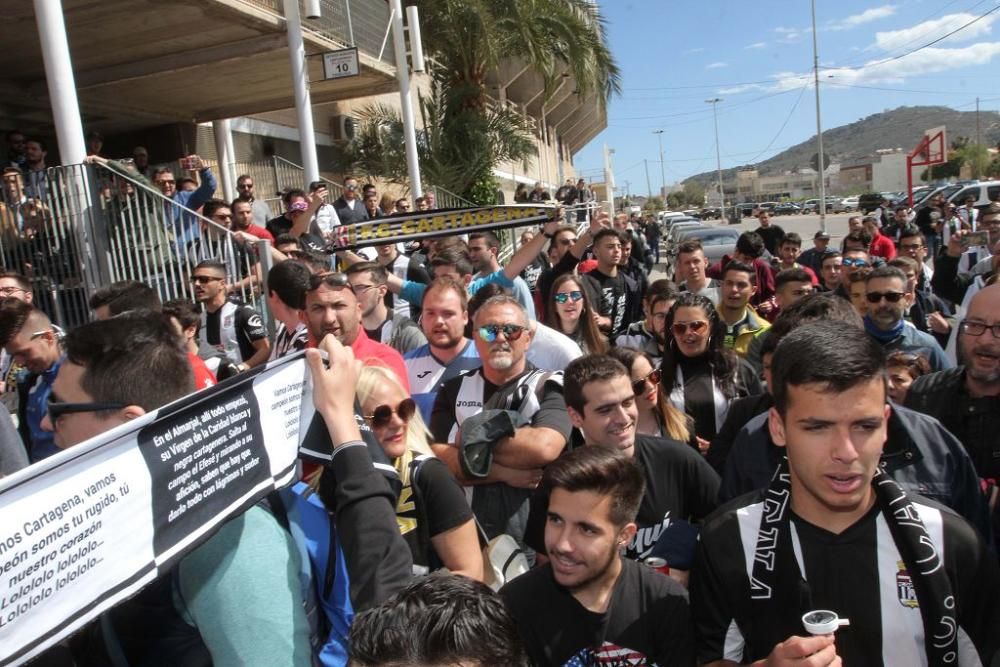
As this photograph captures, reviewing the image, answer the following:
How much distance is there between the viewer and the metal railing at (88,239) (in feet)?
22.5

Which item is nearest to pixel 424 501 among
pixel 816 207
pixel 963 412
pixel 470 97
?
Result: pixel 963 412

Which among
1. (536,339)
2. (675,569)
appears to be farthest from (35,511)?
(536,339)

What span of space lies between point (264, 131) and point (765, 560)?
16.9 metres

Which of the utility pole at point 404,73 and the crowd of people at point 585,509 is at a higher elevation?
the utility pole at point 404,73

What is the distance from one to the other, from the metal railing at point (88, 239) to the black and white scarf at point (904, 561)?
612 cm

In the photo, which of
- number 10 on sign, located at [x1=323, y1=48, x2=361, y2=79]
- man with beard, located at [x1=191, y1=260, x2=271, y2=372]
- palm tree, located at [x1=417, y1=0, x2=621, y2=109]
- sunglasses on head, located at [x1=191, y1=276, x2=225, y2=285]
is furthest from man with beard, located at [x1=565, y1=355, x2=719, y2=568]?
palm tree, located at [x1=417, y1=0, x2=621, y2=109]

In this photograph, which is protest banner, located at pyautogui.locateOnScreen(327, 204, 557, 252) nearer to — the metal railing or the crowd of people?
the crowd of people

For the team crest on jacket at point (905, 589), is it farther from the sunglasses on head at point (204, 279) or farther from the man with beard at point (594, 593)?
the sunglasses on head at point (204, 279)

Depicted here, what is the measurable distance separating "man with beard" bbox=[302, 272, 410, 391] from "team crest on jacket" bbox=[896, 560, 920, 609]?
257 cm

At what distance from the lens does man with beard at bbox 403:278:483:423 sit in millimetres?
4297

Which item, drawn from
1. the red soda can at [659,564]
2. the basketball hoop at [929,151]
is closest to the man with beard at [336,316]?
the red soda can at [659,564]

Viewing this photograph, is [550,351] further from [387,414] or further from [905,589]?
[905,589]

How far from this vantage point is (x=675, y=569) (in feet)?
8.70

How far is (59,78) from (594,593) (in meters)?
7.22
